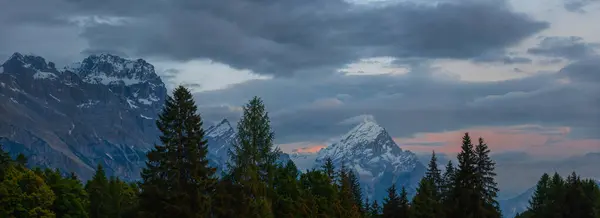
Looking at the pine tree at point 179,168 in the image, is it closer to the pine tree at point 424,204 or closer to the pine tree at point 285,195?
the pine tree at point 285,195

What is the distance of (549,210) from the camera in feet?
364

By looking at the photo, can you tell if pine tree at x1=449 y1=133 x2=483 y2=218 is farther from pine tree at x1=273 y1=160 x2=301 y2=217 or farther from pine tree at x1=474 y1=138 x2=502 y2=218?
pine tree at x1=273 y1=160 x2=301 y2=217

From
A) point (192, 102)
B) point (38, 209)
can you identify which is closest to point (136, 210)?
point (192, 102)

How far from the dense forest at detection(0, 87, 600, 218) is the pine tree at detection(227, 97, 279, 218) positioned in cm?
13

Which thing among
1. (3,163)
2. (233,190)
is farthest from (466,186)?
(3,163)

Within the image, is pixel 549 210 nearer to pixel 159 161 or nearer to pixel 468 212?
pixel 468 212

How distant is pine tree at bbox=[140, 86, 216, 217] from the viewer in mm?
68750

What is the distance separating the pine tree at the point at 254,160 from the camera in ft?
286

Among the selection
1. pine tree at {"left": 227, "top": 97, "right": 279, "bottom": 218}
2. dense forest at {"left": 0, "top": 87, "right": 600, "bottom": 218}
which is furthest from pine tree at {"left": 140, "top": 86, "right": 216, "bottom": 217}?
pine tree at {"left": 227, "top": 97, "right": 279, "bottom": 218}

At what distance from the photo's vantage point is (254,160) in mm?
97062

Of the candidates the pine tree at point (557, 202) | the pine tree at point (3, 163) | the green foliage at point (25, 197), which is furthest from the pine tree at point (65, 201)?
the pine tree at point (557, 202)

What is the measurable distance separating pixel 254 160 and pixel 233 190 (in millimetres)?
14092

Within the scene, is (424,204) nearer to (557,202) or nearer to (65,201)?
(557,202)

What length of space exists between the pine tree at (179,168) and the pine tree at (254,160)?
1374cm
